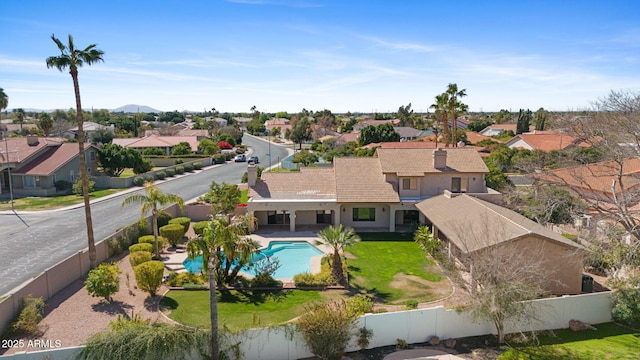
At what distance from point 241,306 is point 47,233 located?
20.5 meters

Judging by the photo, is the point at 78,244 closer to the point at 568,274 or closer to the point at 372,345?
the point at 372,345

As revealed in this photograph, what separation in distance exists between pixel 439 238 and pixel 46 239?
2947cm

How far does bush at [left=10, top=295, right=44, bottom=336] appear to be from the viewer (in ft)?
61.1

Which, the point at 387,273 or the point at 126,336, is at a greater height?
the point at 126,336

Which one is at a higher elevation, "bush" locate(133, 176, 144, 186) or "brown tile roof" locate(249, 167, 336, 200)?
"brown tile roof" locate(249, 167, 336, 200)

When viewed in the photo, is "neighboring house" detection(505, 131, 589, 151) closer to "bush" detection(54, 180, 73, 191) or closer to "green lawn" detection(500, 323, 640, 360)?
"green lawn" detection(500, 323, 640, 360)

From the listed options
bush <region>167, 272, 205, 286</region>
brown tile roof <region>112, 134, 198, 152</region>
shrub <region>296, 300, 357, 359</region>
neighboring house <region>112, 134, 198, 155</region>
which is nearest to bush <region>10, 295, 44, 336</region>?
bush <region>167, 272, 205, 286</region>

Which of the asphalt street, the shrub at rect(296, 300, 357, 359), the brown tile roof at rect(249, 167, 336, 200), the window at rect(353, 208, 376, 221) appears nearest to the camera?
the shrub at rect(296, 300, 357, 359)

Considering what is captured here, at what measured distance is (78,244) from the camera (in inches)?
1225

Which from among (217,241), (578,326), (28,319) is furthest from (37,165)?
(578,326)

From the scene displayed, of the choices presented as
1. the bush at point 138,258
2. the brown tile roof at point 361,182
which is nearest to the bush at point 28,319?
the bush at point 138,258

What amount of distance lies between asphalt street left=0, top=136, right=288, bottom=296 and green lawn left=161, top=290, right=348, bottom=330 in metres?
9.37

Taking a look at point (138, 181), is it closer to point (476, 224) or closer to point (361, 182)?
point (361, 182)

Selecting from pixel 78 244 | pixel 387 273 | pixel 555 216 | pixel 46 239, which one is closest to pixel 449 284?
pixel 387 273
